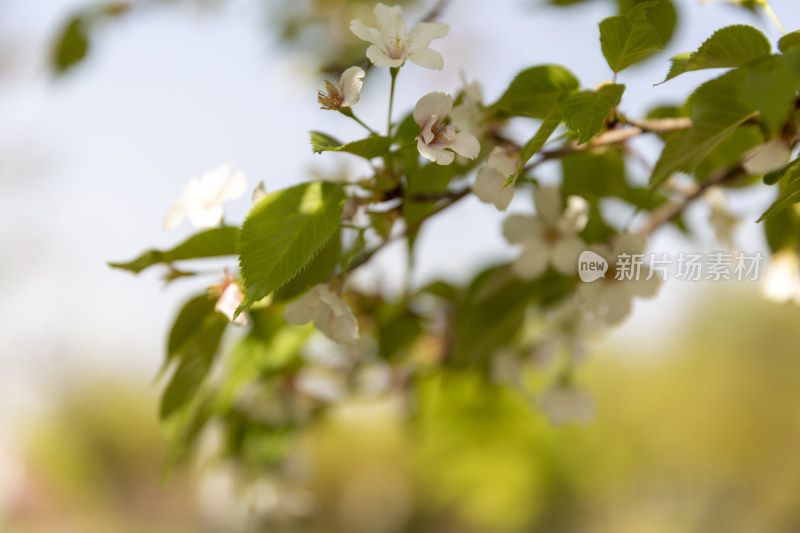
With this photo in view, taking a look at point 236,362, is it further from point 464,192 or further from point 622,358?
point 622,358

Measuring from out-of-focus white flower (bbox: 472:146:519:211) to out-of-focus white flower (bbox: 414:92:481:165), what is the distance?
37 millimetres

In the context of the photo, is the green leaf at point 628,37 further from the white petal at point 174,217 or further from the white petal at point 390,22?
the white petal at point 174,217

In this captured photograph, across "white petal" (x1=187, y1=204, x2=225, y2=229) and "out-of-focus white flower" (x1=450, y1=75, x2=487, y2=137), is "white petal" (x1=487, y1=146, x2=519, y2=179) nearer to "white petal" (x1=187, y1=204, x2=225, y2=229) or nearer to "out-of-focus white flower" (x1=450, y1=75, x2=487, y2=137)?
"out-of-focus white flower" (x1=450, y1=75, x2=487, y2=137)

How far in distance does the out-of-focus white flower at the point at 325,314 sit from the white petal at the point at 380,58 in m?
0.13

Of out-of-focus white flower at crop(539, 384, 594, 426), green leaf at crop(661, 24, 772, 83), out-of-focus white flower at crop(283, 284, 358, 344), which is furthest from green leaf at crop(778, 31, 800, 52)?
out-of-focus white flower at crop(539, 384, 594, 426)

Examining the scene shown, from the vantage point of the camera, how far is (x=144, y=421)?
330 inches

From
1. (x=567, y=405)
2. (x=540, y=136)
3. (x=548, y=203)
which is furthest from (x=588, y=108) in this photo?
(x=567, y=405)

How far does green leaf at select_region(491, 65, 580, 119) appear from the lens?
14.2 inches

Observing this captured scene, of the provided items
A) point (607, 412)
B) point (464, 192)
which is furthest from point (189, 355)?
point (607, 412)

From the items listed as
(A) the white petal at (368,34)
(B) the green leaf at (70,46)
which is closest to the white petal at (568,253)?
(A) the white petal at (368,34)

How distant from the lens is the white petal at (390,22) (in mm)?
347

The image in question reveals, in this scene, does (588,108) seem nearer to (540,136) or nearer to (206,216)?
(540,136)

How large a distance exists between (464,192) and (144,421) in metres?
8.97

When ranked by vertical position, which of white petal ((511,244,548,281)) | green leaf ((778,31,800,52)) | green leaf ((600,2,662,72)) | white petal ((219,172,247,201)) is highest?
green leaf ((600,2,662,72))
